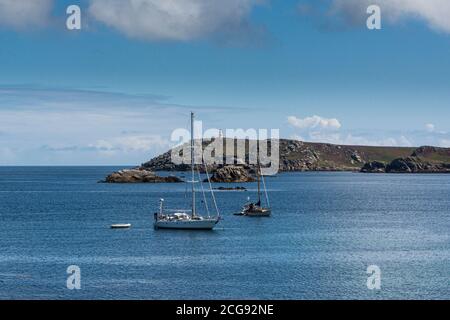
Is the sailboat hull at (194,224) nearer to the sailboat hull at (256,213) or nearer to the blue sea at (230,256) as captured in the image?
the blue sea at (230,256)

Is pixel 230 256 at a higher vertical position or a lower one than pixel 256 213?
lower

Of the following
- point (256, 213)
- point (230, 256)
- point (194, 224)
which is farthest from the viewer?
point (256, 213)

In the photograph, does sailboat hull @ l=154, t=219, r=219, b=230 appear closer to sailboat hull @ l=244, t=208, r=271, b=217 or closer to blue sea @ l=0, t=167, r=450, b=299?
blue sea @ l=0, t=167, r=450, b=299

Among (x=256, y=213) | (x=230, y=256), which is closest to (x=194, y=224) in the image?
(x=230, y=256)

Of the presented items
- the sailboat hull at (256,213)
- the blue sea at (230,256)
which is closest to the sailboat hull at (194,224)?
the blue sea at (230,256)

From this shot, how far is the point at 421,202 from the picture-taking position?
184875mm

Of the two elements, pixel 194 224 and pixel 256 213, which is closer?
pixel 194 224

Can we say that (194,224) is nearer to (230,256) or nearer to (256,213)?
(230,256)

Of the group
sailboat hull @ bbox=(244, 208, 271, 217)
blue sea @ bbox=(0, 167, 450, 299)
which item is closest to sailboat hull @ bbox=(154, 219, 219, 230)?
blue sea @ bbox=(0, 167, 450, 299)

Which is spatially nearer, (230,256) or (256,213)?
(230,256)

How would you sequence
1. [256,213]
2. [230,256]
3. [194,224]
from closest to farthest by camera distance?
1. [230,256]
2. [194,224]
3. [256,213]

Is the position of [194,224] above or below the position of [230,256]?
above
